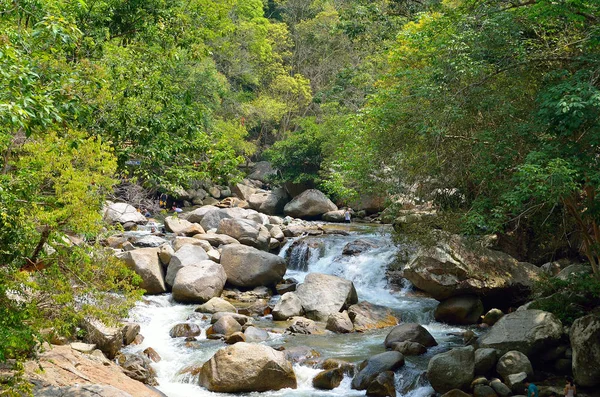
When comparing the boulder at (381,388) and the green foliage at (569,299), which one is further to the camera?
the green foliage at (569,299)

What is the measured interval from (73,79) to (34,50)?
0.83 metres

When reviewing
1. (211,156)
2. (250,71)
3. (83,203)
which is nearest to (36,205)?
(83,203)

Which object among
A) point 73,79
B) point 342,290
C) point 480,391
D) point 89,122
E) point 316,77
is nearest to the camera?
point 73,79

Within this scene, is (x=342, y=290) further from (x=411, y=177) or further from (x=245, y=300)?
(x=411, y=177)

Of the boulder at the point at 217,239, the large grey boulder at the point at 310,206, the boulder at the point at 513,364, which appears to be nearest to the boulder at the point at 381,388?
the boulder at the point at 513,364

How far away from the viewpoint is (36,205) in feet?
22.5

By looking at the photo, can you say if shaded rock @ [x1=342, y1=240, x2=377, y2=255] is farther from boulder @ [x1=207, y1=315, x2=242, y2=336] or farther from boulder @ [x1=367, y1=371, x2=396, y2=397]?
boulder @ [x1=367, y1=371, x2=396, y2=397]

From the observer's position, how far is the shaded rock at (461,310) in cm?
1449

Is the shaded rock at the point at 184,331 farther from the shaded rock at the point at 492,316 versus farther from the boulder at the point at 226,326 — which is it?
the shaded rock at the point at 492,316

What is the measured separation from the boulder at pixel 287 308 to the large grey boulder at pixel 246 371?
3.73 metres

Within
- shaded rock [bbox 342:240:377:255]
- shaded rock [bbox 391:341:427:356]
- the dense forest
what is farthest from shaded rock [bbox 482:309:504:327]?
shaded rock [bbox 342:240:377:255]

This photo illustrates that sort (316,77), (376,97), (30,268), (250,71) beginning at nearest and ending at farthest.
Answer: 1. (30,268)
2. (376,97)
3. (250,71)
4. (316,77)

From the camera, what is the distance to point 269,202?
31.4 m

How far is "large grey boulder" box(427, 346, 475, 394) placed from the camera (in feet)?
34.3
